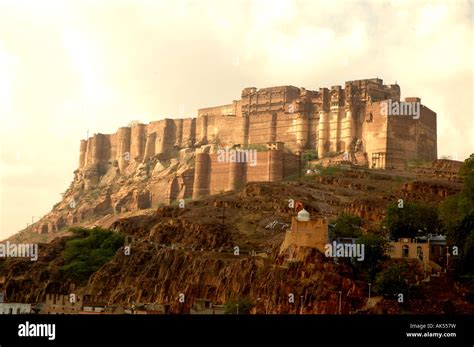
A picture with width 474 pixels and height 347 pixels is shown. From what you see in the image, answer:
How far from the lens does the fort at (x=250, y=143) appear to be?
92.9 m

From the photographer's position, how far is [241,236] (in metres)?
69.0

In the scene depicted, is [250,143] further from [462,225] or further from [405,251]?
[462,225]

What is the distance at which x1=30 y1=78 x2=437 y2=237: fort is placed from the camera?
92875 millimetres

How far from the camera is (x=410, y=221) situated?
194ft

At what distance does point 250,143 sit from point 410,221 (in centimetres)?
4718

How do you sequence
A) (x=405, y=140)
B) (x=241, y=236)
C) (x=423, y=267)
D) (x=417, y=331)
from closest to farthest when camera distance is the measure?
(x=417, y=331), (x=423, y=267), (x=241, y=236), (x=405, y=140)

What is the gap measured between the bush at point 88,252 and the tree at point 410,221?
25.0 m

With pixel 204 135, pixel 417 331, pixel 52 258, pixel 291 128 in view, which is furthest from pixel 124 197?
pixel 417 331

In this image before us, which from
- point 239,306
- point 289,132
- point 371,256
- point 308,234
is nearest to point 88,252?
point 308,234

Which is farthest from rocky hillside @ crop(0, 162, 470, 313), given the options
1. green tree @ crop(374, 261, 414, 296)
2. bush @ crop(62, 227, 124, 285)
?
green tree @ crop(374, 261, 414, 296)

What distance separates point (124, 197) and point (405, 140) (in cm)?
3699

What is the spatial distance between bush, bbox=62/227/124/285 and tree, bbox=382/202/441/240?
2496 cm

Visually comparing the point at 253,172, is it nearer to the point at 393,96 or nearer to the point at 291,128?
the point at 291,128

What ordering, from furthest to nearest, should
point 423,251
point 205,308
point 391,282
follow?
1. point 423,251
2. point 205,308
3. point 391,282
